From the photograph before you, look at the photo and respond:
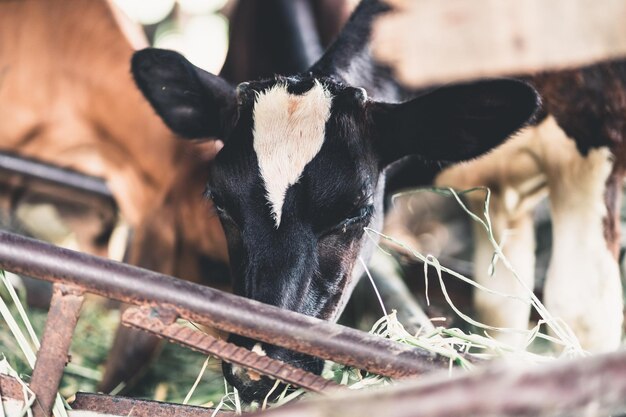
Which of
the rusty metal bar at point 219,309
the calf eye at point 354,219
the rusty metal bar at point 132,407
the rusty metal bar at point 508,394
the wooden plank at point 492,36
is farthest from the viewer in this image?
the wooden plank at point 492,36

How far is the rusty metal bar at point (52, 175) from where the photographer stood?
13.6 feet

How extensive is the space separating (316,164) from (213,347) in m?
0.76

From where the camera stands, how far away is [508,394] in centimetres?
89

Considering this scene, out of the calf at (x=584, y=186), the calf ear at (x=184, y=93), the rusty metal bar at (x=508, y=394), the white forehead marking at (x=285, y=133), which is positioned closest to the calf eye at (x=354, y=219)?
the white forehead marking at (x=285, y=133)

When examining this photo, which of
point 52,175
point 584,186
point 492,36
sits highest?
point 492,36

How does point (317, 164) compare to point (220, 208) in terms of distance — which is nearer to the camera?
point (317, 164)

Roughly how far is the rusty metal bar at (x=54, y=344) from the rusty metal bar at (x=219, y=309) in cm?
4

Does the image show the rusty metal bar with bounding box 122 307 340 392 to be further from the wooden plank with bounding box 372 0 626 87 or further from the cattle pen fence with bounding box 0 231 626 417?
the wooden plank with bounding box 372 0 626 87

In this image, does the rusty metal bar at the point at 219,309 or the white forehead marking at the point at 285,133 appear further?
the white forehead marking at the point at 285,133

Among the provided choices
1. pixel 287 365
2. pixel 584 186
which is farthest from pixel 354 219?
pixel 584 186

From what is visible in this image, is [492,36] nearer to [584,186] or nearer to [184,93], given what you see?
[584,186]

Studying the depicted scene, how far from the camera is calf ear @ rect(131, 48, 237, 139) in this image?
8.27 feet

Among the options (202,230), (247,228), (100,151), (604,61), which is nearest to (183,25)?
(100,151)

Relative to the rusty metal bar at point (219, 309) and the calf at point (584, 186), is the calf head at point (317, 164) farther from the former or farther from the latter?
the calf at point (584, 186)
